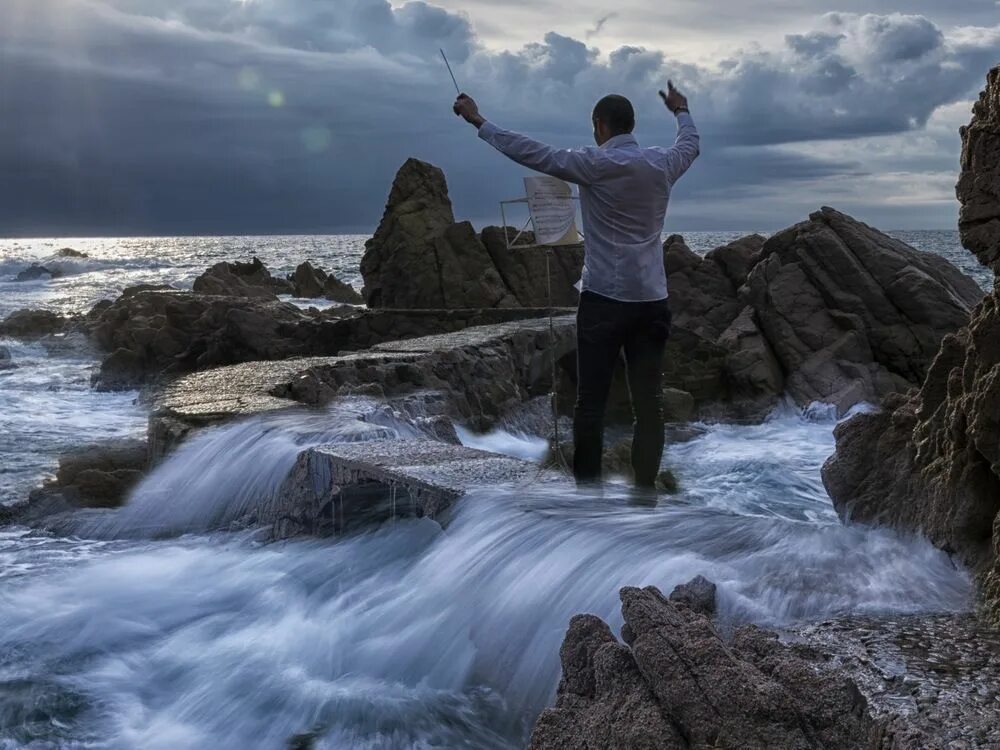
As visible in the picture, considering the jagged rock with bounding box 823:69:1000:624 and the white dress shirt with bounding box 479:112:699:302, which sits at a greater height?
the white dress shirt with bounding box 479:112:699:302

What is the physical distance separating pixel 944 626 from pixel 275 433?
14.8ft

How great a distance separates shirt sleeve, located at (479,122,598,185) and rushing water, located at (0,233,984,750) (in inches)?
62.5

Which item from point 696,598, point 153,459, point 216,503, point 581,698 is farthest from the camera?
point 153,459

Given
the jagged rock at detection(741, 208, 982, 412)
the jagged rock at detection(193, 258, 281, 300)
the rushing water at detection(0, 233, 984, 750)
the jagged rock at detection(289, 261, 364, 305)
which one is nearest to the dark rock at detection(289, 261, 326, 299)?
the jagged rock at detection(289, 261, 364, 305)

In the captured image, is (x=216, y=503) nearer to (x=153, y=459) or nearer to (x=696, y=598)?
(x=153, y=459)

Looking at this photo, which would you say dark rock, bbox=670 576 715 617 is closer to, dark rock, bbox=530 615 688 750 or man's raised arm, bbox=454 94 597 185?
dark rock, bbox=530 615 688 750

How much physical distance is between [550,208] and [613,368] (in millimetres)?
1066

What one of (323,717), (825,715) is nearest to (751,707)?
(825,715)

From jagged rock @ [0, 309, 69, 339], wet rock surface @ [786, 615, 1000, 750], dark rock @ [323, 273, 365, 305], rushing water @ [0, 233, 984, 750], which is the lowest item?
rushing water @ [0, 233, 984, 750]

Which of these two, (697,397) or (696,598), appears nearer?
(696,598)

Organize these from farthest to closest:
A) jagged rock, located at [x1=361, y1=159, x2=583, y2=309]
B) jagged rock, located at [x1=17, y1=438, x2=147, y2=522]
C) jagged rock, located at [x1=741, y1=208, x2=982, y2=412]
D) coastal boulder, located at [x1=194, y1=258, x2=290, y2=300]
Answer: coastal boulder, located at [x1=194, y1=258, x2=290, y2=300] < jagged rock, located at [x1=361, y1=159, x2=583, y2=309] < jagged rock, located at [x1=741, y1=208, x2=982, y2=412] < jagged rock, located at [x1=17, y1=438, x2=147, y2=522]

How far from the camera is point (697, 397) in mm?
13680

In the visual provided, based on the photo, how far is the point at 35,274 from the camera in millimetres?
59469

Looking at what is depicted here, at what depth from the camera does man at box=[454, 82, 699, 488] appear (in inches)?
195
